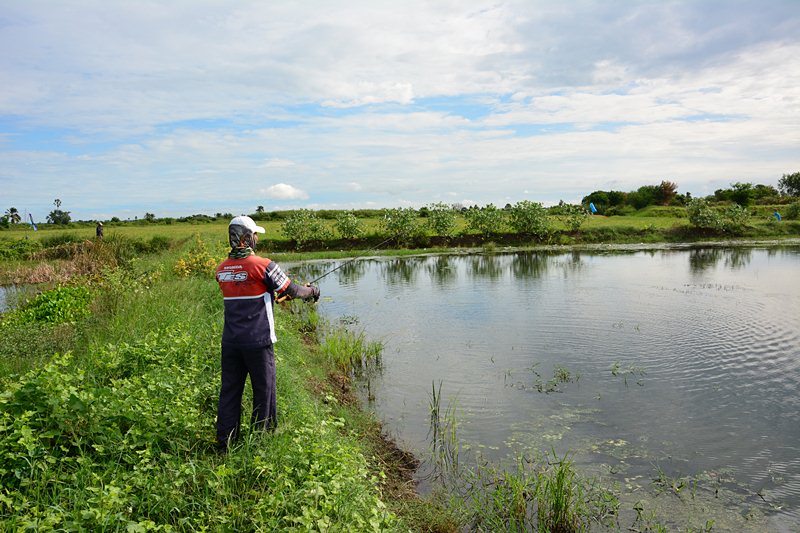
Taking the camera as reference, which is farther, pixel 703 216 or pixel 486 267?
pixel 703 216

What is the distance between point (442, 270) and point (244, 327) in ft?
67.2

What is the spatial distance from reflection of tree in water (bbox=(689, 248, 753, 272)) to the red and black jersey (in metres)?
22.2

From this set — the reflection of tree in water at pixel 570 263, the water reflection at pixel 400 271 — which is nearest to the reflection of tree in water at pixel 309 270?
the water reflection at pixel 400 271

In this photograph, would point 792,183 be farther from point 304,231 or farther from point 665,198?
point 304,231

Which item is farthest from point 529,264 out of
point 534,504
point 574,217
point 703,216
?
point 534,504

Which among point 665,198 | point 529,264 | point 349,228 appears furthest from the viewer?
point 665,198

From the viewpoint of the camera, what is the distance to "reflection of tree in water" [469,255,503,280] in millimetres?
22922

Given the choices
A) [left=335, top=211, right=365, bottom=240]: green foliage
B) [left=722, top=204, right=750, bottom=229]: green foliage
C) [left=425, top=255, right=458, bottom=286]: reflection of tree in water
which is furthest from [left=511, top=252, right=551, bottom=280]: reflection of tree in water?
[left=722, top=204, right=750, bottom=229]: green foliage

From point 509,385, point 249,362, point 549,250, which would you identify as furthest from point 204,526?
point 549,250

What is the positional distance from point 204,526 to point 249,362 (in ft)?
4.81

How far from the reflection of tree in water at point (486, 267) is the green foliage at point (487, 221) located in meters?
6.99

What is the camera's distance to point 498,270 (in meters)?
24.3

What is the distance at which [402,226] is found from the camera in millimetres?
36312

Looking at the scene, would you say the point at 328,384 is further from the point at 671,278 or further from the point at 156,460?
the point at 671,278
